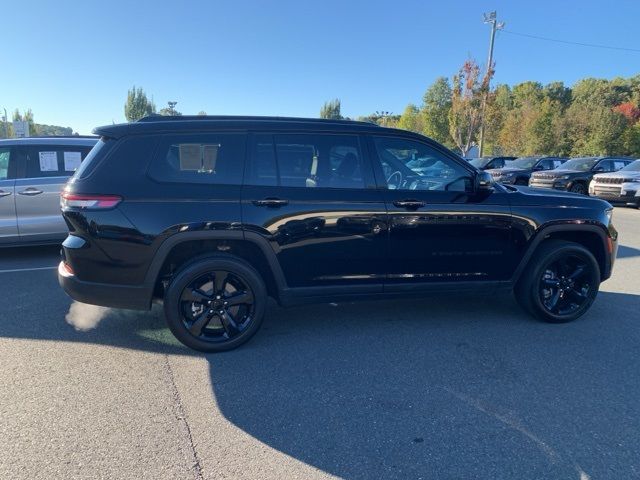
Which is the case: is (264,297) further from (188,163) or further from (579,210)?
(579,210)

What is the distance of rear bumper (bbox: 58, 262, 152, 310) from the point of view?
3.68 m

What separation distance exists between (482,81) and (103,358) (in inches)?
1545

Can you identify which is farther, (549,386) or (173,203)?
(173,203)

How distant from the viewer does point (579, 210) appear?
449cm

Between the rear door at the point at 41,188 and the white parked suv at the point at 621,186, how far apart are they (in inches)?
594

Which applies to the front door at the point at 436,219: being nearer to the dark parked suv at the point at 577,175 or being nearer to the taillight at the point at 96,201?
the taillight at the point at 96,201

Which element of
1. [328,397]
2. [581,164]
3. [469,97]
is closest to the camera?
[328,397]

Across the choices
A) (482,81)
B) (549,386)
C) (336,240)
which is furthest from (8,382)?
(482,81)

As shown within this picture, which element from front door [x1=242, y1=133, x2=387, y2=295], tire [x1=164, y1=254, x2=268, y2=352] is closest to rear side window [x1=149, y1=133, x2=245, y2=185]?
front door [x1=242, y1=133, x2=387, y2=295]

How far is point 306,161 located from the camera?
13.0 feet

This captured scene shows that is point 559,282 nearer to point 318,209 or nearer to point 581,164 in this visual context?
point 318,209

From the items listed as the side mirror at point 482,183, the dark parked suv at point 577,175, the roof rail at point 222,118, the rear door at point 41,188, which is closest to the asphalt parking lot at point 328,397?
the side mirror at point 482,183

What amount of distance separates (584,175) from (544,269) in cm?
1535

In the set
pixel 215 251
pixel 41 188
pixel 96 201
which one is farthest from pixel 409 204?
pixel 41 188
